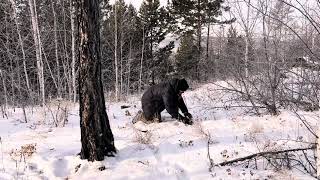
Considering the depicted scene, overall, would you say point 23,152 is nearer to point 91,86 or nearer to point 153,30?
point 91,86

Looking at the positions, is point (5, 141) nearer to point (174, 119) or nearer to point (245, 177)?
point (174, 119)

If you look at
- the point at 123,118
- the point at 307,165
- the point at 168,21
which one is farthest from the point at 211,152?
the point at 168,21

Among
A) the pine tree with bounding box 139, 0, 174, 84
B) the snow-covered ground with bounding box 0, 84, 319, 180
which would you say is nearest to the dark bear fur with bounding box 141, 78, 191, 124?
the snow-covered ground with bounding box 0, 84, 319, 180

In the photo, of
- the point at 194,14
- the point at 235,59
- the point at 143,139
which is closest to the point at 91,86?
the point at 143,139

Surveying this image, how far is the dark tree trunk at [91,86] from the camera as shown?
576cm

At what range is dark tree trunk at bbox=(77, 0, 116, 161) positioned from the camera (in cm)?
576

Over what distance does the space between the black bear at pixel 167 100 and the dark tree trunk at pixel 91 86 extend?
278 centimetres

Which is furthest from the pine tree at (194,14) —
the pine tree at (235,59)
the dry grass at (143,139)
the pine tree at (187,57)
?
the dry grass at (143,139)

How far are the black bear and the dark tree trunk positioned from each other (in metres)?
2.78

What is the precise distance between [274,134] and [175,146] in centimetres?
186

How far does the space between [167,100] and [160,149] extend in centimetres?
217

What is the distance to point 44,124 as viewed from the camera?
9.58 m

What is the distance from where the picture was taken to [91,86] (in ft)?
19.3

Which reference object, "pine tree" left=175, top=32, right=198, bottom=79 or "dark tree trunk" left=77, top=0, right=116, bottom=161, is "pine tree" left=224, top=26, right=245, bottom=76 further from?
"pine tree" left=175, top=32, right=198, bottom=79
